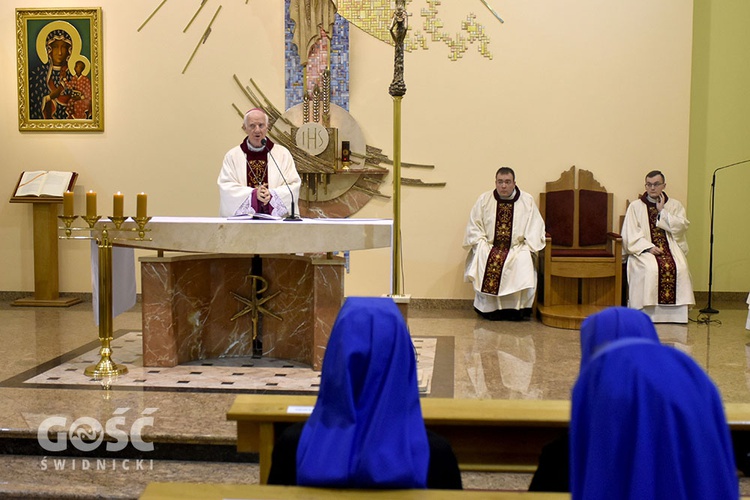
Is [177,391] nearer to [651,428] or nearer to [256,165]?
[256,165]

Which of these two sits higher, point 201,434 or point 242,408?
point 242,408

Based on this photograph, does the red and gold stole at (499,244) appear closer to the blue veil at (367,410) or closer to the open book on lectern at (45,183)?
the open book on lectern at (45,183)

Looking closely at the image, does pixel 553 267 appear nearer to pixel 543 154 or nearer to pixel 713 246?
pixel 543 154

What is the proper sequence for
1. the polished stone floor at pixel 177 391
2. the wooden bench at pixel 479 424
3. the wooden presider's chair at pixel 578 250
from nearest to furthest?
the wooden bench at pixel 479 424 < the polished stone floor at pixel 177 391 < the wooden presider's chair at pixel 578 250

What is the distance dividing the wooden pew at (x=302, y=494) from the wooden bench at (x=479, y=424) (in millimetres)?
728

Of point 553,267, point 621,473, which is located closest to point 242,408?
point 621,473

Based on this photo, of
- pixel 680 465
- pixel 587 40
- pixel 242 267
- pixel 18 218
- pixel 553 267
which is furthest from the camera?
pixel 18 218

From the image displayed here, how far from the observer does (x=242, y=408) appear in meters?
2.93

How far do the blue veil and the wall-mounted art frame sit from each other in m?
7.99

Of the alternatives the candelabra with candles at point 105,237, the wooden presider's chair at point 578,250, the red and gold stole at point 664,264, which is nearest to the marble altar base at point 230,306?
the candelabra with candles at point 105,237

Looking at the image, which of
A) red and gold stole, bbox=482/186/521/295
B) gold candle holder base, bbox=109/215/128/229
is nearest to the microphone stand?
red and gold stole, bbox=482/186/521/295

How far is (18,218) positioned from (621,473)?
30.4ft

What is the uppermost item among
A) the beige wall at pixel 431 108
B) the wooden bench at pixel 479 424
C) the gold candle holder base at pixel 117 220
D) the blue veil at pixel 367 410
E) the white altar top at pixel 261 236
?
the beige wall at pixel 431 108

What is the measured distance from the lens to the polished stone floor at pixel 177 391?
4.01 metres
